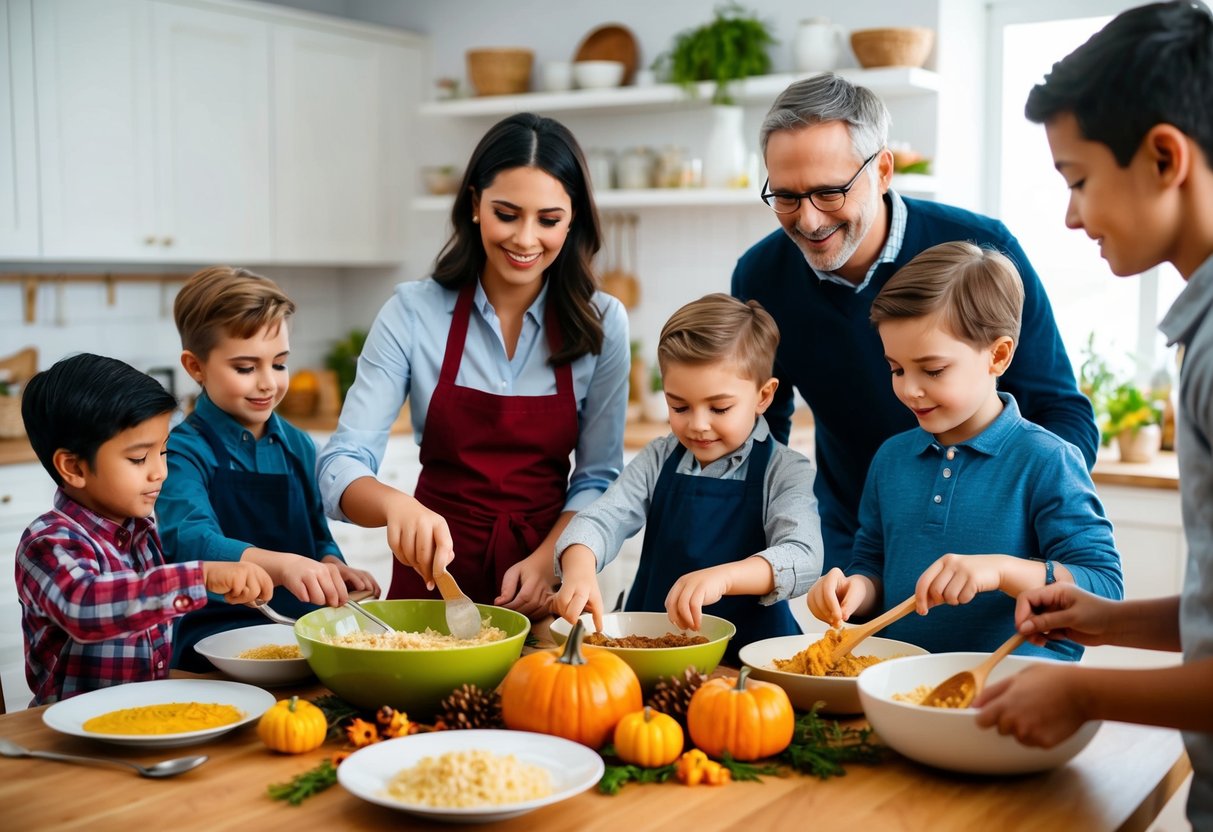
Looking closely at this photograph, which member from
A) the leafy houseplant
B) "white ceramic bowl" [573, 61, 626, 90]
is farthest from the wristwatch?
"white ceramic bowl" [573, 61, 626, 90]

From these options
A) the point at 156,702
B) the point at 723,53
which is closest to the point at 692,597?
the point at 156,702

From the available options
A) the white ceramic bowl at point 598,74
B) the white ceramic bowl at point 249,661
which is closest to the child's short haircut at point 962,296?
the white ceramic bowl at point 249,661

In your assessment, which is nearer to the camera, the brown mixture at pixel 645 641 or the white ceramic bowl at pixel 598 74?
the brown mixture at pixel 645 641

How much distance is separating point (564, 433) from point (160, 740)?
100 cm

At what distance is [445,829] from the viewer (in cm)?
118

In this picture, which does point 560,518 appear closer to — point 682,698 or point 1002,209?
point 682,698

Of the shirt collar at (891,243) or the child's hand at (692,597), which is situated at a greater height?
the shirt collar at (891,243)

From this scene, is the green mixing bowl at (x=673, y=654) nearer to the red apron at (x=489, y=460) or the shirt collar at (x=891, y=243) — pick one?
the red apron at (x=489, y=460)

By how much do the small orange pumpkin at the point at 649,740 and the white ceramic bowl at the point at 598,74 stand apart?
11.5 feet

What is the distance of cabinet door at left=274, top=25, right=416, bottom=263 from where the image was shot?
15.3 ft

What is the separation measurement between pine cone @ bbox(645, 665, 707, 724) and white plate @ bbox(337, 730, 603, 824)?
0.48 ft

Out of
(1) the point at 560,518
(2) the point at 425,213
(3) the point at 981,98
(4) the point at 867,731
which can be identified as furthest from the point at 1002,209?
(4) the point at 867,731

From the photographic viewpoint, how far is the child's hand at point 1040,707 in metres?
1.14

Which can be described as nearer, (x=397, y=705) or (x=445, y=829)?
(x=445, y=829)
